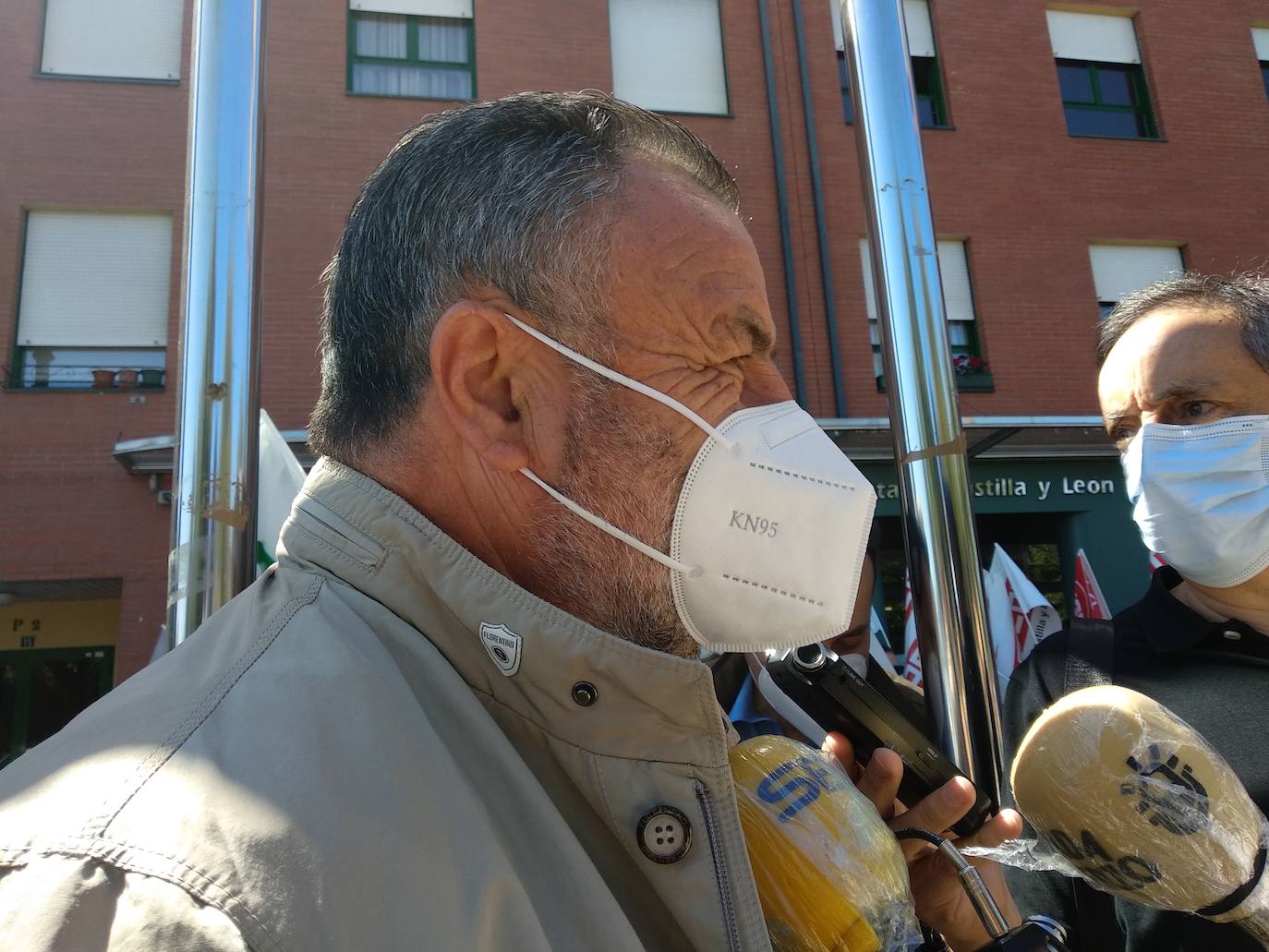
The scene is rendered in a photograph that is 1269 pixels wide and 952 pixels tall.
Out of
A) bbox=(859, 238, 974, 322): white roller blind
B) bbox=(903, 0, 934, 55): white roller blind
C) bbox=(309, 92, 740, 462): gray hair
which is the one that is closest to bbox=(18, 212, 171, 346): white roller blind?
bbox=(859, 238, 974, 322): white roller blind

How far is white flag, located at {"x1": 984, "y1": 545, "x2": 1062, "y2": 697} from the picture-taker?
5855mm

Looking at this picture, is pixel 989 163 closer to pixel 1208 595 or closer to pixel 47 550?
pixel 1208 595

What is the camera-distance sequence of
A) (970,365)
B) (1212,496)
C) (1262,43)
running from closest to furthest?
(1212,496), (970,365), (1262,43)

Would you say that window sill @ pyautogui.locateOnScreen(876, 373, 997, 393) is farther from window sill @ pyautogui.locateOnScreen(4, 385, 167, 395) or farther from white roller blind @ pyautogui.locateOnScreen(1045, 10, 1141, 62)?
window sill @ pyautogui.locateOnScreen(4, 385, 167, 395)

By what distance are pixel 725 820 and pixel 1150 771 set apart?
0.57 meters

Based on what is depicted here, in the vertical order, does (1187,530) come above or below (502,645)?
above

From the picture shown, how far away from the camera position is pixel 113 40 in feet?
34.2

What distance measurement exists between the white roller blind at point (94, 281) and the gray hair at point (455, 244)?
968cm

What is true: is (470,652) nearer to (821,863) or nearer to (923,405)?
(821,863)

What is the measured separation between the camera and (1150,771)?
47.3 inches

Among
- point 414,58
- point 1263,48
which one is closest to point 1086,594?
point 414,58

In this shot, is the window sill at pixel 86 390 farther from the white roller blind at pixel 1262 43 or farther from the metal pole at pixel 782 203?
the white roller blind at pixel 1262 43

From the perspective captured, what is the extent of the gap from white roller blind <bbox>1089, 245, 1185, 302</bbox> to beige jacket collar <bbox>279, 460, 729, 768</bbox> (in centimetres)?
1226

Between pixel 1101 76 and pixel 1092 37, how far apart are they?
0.54 metres
